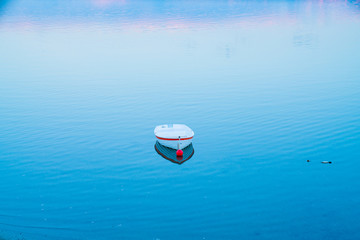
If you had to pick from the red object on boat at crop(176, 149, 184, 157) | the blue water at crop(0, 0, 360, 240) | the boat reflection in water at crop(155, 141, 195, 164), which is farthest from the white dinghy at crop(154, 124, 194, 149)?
the blue water at crop(0, 0, 360, 240)

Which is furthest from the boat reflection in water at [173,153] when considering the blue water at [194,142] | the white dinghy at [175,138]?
the blue water at [194,142]

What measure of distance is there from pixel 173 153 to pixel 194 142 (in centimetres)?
329

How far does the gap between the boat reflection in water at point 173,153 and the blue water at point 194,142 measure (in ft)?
2.29

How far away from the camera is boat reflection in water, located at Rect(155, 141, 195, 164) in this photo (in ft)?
112

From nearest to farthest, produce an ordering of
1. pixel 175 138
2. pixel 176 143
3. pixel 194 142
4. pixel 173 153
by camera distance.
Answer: pixel 173 153
pixel 175 138
pixel 176 143
pixel 194 142

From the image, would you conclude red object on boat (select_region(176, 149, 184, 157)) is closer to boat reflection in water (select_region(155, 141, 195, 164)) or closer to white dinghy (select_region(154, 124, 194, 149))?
boat reflection in water (select_region(155, 141, 195, 164))

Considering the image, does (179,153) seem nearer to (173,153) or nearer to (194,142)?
(173,153)

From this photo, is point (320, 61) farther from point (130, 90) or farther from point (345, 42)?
point (130, 90)

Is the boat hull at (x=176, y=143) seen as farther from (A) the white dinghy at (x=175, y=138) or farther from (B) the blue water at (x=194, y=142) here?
(B) the blue water at (x=194, y=142)

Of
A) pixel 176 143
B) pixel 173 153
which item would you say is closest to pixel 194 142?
pixel 176 143

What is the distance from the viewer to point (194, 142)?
37875 mm

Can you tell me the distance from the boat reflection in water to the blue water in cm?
70

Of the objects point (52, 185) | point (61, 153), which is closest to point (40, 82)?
point (61, 153)

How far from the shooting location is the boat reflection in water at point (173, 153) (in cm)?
3412
